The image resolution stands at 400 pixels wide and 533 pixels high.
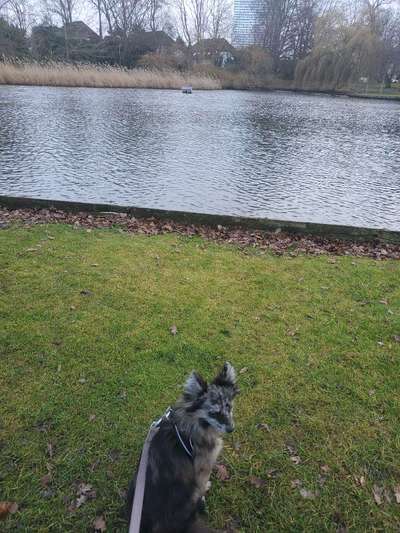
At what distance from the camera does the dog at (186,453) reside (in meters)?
Result: 2.61

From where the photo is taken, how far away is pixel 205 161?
1598cm

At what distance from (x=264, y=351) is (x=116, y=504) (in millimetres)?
2635

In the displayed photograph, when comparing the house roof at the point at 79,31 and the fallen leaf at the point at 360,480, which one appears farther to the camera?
the house roof at the point at 79,31

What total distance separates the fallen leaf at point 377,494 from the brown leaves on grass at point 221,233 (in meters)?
5.21

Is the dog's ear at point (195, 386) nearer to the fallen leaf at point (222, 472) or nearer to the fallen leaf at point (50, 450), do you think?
the fallen leaf at point (222, 472)

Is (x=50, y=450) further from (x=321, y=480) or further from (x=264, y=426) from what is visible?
(x=321, y=480)

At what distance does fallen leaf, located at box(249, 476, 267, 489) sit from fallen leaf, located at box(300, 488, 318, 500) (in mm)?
359

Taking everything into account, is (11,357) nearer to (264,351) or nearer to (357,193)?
(264,351)

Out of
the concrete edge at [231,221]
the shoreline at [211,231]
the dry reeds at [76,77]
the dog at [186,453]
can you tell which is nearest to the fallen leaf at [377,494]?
the dog at [186,453]

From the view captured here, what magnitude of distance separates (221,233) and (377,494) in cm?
648

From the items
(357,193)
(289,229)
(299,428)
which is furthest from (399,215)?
(299,428)

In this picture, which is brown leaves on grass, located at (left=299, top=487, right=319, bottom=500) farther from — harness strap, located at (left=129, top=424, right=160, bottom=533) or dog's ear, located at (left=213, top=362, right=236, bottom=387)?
harness strap, located at (left=129, top=424, right=160, bottom=533)

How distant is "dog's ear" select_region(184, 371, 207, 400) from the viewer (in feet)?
8.96

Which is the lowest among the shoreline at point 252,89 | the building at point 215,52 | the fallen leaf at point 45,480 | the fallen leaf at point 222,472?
the fallen leaf at point 45,480
